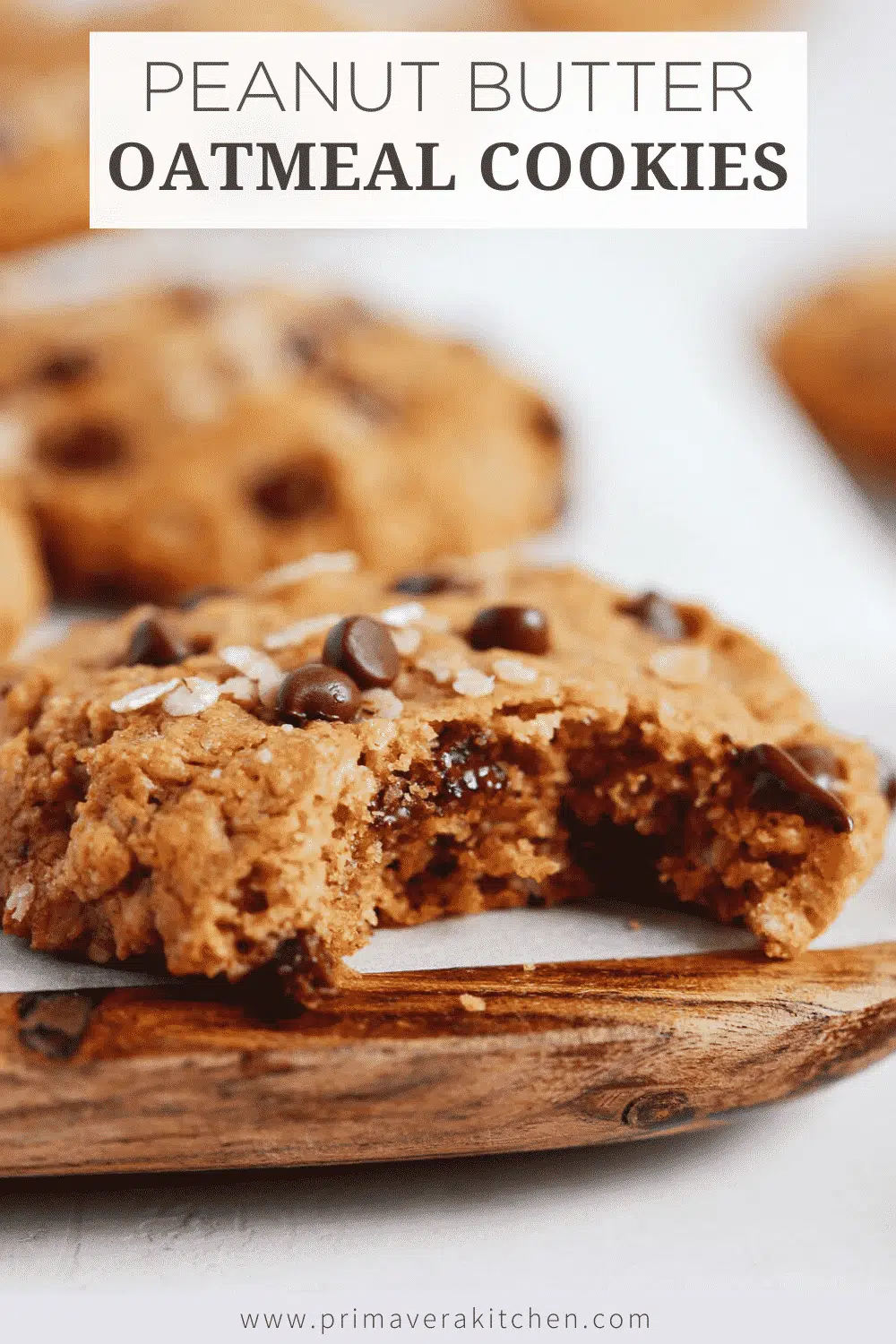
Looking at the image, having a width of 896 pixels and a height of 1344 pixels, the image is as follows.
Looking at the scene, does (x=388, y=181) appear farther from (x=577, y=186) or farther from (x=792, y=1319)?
(x=792, y=1319)

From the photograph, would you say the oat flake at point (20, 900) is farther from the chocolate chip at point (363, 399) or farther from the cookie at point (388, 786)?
the chocolate chip at point (363, 399)

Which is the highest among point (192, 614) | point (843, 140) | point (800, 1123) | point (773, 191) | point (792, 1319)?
point (843, 140)

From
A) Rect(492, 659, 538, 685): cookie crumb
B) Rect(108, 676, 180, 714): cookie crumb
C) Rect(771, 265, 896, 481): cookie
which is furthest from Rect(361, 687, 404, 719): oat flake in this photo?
Rect(771, 265, 896, 481): cookie

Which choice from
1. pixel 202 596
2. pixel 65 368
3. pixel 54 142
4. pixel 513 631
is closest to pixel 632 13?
pixel 54 142

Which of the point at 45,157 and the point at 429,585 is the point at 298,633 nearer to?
the point at 429,585

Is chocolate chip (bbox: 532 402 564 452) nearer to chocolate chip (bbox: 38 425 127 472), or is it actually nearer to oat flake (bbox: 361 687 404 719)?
chocolate chip (bbox: 38 425 127 472)

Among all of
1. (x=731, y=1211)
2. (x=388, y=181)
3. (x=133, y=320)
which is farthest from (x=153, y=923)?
(x=133, y=320)

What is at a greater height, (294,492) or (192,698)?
(294,492)
